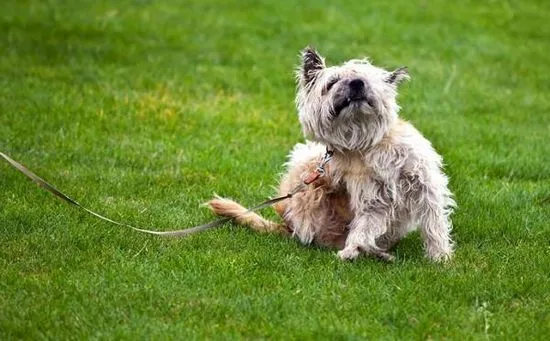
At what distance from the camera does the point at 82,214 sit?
23.7 ft

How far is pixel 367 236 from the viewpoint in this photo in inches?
253

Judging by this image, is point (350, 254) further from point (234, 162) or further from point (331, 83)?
point (234, 162)

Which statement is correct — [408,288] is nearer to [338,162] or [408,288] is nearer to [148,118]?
[338,162]

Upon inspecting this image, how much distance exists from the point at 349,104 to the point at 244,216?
1.23m

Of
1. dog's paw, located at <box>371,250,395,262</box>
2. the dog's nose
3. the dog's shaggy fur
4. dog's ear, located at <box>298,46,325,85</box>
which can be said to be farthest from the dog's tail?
the dog's nose

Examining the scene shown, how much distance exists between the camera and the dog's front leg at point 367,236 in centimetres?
640

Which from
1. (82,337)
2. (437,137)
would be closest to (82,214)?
(82,337)

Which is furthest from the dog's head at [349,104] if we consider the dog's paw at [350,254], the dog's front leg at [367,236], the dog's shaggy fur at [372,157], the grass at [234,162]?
the grass at [234,162]

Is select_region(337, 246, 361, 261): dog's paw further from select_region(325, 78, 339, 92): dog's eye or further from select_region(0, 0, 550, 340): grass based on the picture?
select_region(325, 78, 339, 92): dog's eye

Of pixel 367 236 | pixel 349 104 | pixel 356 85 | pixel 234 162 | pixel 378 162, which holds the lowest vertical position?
pixel 234 162

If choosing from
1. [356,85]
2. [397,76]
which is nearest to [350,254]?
[356,85]

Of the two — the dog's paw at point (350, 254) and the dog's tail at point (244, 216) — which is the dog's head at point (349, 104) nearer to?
the dog's paw at point (350, 254)

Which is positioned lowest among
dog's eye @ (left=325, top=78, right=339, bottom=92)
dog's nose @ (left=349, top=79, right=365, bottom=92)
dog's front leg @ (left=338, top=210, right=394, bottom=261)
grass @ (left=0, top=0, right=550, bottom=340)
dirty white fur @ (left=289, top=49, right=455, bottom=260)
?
grass @ (left=0, top=0, right=550, bottom=340)

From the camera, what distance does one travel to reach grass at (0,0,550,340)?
559cm
